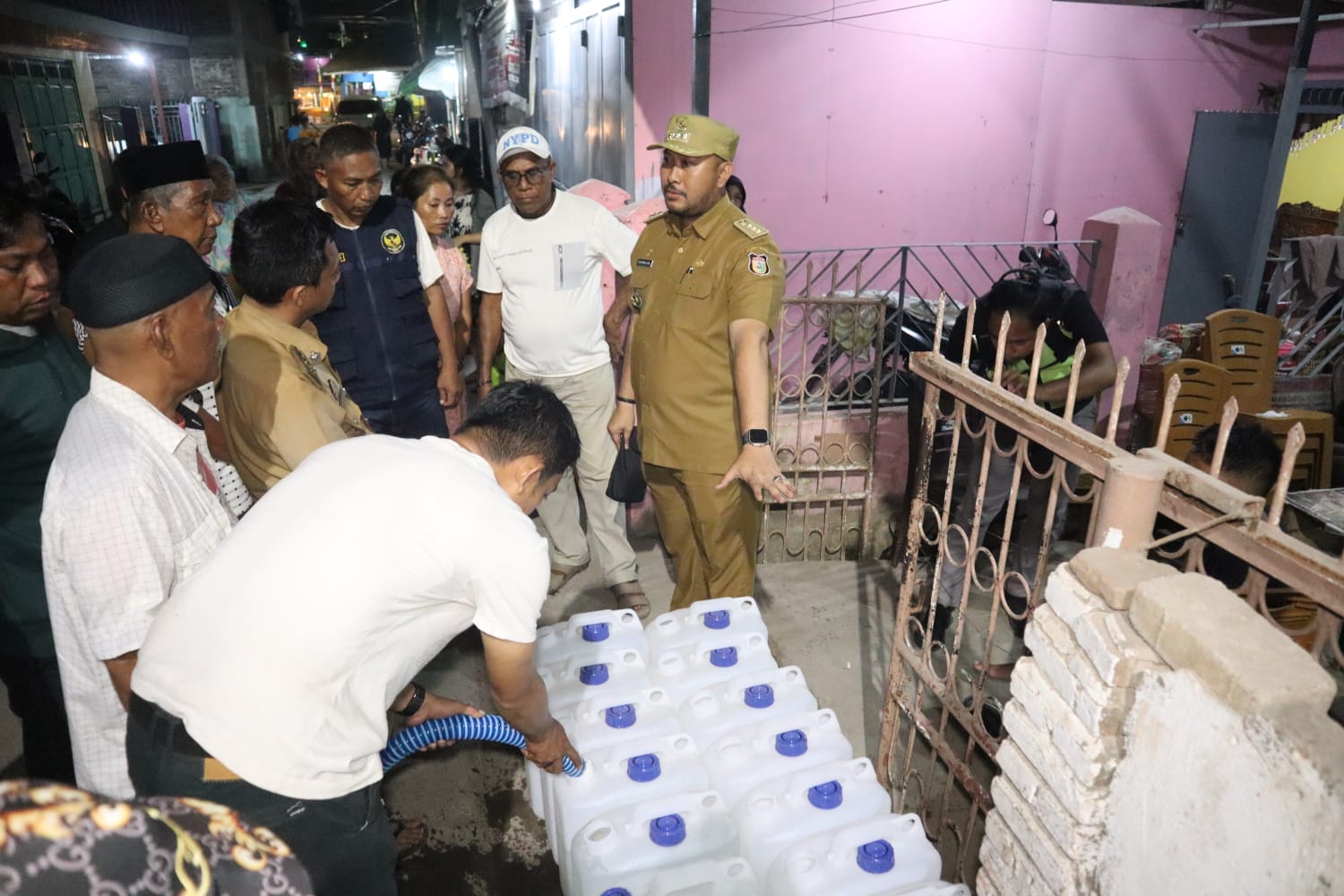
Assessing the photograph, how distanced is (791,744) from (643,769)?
43 cm

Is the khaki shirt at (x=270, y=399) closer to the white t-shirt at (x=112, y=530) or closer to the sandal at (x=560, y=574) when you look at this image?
the white t-shirt at (x=112, y=530)

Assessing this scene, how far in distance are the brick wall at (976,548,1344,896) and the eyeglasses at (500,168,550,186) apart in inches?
109

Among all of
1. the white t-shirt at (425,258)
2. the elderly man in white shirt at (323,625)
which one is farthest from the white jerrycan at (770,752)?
the white t-shirt at (425,258)

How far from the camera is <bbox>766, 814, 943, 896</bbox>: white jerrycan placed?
204 centimetres

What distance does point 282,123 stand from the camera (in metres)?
25.0

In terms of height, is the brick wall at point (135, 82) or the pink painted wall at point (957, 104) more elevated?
the brick wall at point (135, 82)

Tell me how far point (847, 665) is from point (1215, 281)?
21.5 ft

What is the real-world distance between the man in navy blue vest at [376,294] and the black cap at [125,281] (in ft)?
5.64

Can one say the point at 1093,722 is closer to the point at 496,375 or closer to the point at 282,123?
the point at 496,375

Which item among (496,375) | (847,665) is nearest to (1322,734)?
(847,665)

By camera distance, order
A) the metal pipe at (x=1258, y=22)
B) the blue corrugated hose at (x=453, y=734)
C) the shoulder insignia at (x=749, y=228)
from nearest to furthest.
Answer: the blue corrugated hose at (x=453, y=734)
the shoulder insignia at (x=749, y=228)
the metal pipe at (x=1258, y=22)

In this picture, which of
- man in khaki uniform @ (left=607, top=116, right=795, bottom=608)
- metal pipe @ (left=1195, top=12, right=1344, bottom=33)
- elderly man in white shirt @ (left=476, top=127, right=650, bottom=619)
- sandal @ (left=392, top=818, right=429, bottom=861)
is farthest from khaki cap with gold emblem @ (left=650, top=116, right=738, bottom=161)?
metal pipe @ (left=1195, top=12, right=1344, bottom=33)

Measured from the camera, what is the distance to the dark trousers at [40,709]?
7.00 ft

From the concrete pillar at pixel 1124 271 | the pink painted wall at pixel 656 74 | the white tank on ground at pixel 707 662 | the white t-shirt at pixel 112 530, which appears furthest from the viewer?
the pink painted wall at pixel 656 74
